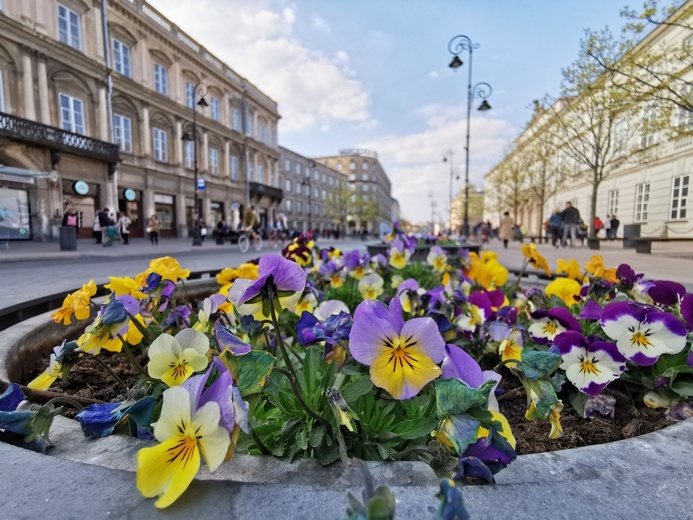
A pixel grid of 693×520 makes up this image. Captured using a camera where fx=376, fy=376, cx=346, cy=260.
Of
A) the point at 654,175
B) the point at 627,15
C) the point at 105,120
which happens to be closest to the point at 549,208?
the point at 654,175

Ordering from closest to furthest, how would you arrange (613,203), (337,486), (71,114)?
(337,486), (71,114), (613,203)

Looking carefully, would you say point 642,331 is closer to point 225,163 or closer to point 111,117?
point 111,117

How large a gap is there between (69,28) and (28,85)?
435 cm

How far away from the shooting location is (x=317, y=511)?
1.90 ft

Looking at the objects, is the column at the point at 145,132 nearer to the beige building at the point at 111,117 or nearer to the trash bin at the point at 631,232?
the beige building at the point at 111,117

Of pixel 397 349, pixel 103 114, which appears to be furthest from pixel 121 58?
pixel 397 349

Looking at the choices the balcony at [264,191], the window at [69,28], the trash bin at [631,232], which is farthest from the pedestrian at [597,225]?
the balcony at [264,191]

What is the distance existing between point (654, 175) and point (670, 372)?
1036 inches

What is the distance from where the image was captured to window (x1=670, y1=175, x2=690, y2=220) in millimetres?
19031

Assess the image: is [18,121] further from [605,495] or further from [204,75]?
[605,495]

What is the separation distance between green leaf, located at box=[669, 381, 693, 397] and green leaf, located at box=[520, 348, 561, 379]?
826mm

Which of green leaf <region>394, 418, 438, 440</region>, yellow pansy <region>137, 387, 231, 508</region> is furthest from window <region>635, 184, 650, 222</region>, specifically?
yellow pansy <region>137, 387, 231, 508</region>

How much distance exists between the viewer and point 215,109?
31.1 metres

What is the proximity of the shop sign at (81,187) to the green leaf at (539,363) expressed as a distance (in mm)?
23414
